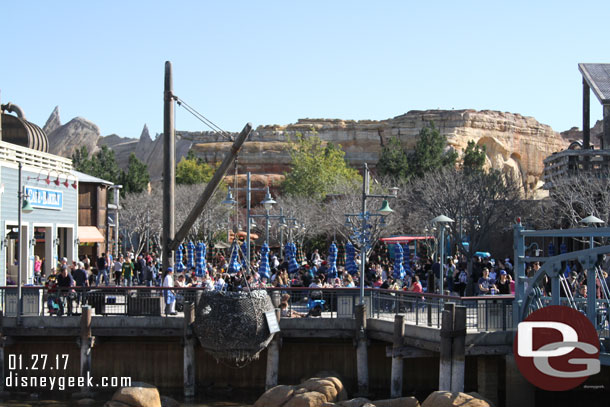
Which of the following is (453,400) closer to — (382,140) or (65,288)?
(65,288)

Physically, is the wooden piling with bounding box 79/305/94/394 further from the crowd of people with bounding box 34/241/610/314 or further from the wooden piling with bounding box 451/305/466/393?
the wooden piling with bounding box 451/305/466/393

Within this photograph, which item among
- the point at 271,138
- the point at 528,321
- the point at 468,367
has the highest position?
the point at 271,138

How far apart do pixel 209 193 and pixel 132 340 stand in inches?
192

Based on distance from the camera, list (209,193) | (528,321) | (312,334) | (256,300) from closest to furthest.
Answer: (528,321), (256,300), (312,334), (209,193)

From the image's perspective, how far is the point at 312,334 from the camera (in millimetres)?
22797

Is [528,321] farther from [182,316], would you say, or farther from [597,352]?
[182,316]

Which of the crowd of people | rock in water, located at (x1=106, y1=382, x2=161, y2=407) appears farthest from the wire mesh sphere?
rock in water, located at (x1=106, y1=382, x2=161, y2=407)

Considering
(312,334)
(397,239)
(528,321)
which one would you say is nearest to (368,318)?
(312,334)

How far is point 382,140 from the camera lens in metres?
112

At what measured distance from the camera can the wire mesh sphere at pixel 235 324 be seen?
21.2 m

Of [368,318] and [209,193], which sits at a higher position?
[209,193]

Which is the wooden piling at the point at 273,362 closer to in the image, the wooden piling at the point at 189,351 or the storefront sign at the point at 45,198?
the wooden piling at the point at 189,351

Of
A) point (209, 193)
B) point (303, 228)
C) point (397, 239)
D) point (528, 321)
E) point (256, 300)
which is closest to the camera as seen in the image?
point (528, 321)

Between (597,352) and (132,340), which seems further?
(132,340)
